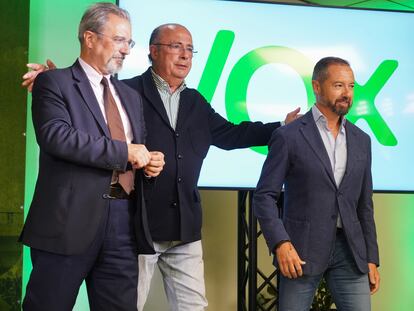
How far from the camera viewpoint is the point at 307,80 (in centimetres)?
333

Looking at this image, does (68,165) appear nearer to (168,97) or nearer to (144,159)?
(144,159)

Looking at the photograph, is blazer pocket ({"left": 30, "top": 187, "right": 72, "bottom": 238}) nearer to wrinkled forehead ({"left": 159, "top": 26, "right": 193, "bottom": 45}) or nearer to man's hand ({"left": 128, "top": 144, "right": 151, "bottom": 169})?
man's hand ({"left": 128, "top": 144, "right": 151, "bottom": 169})

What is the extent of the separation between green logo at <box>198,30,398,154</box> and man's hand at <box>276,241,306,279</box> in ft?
3.88

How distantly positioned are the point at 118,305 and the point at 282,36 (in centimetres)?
196

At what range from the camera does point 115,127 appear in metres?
1.93

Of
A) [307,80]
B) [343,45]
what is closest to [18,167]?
[307,80]

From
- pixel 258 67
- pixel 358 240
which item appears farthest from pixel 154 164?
pixel 258 67

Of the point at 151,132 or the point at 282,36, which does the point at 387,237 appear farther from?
the point at 151,132

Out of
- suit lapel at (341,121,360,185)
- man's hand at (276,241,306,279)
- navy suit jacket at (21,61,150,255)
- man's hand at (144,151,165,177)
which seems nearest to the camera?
navy suit jacket at (21,61,150,255)

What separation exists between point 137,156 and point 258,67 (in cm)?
163

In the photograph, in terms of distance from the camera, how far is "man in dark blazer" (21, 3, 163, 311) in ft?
5.81

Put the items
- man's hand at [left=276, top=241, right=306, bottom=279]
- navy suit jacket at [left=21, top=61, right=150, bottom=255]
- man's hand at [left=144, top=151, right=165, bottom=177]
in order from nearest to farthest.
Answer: navy suit jacket at [left=21, top=61, right=150, bottom=255] → man's hand at [left=144, top=151, right=165, bottom=177] → man's hand at [left=276, top=241, right=306, bottom=279]

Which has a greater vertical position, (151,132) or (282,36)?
(282,36)

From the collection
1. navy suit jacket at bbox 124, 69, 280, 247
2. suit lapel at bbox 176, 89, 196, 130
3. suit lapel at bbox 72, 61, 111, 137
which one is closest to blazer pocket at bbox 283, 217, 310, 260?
navy suit jacket at bbox 124, 69, 280, 247
